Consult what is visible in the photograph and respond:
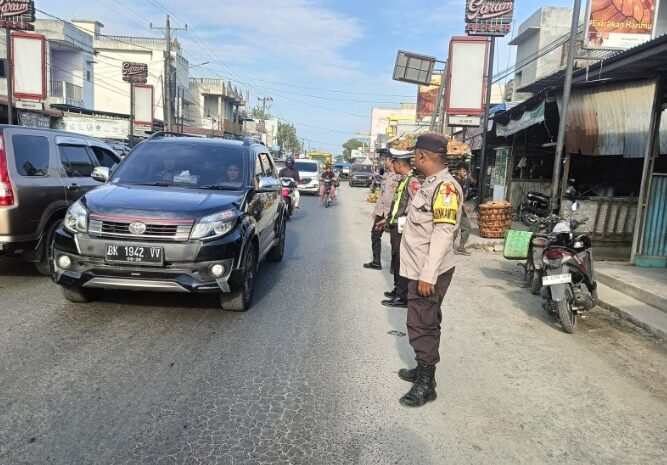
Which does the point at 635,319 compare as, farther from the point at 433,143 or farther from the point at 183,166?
the point at 183,166

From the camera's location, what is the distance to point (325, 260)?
8875 mm

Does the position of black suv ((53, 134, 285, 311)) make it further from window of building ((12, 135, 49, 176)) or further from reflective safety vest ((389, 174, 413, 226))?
reflective safety vest ((389, 174, 413, 226))

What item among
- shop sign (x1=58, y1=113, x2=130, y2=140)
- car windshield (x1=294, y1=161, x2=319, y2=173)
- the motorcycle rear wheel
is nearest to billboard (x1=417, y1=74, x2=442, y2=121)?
car windshield (x1=294, y1=161, x2=319, y2=173)

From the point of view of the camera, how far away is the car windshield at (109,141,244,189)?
5812mm

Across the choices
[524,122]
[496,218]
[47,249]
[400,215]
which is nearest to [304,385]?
[400,215]

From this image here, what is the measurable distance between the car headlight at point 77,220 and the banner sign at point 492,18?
51.0 ft

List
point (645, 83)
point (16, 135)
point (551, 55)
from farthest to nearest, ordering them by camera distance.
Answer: point (551, 55), point (645, 83), point (16, 135)

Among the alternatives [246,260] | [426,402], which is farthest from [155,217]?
[426,402]

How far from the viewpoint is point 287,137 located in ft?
374

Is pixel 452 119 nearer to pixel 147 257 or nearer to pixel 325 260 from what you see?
pixel 325 260

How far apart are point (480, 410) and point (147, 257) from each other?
3.08 meters

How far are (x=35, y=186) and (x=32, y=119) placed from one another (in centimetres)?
2195

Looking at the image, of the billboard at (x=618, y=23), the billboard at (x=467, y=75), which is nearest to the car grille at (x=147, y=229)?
the billboard at (x=618, y=23)

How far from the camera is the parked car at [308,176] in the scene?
25953 mm
